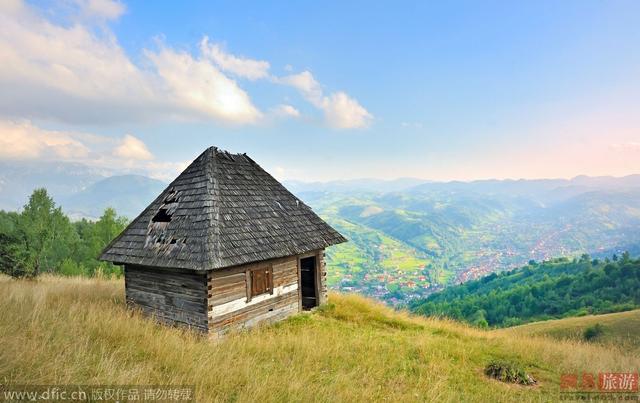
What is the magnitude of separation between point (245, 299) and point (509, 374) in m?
7.29

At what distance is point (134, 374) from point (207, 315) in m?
5.12

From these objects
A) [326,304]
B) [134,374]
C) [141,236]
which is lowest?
[326,304]

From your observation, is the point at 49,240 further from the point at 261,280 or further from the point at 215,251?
the point at 215,251

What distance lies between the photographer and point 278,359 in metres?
6.29

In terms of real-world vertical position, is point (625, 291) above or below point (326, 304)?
below

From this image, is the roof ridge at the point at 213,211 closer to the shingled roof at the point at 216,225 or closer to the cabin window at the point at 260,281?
the shingled roof at the point at 216,225

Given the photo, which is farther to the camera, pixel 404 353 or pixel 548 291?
pixel 548 291

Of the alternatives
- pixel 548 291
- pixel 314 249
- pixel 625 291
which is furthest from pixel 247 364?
pixel 625 291

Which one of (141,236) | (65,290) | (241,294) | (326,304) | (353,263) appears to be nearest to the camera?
(241,294)

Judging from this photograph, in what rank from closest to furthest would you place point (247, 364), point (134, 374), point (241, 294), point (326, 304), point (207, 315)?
point (134, 374), point (247, 364), point (207, 315), point (241, 294), point (326, 304)

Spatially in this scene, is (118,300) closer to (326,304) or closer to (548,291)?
(326,304)

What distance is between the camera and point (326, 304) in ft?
44.7

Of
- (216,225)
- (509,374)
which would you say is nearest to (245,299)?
(216,225)

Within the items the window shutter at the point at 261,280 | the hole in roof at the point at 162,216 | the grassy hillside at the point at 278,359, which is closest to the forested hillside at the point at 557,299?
the grassy hillside at the point at 278,359
